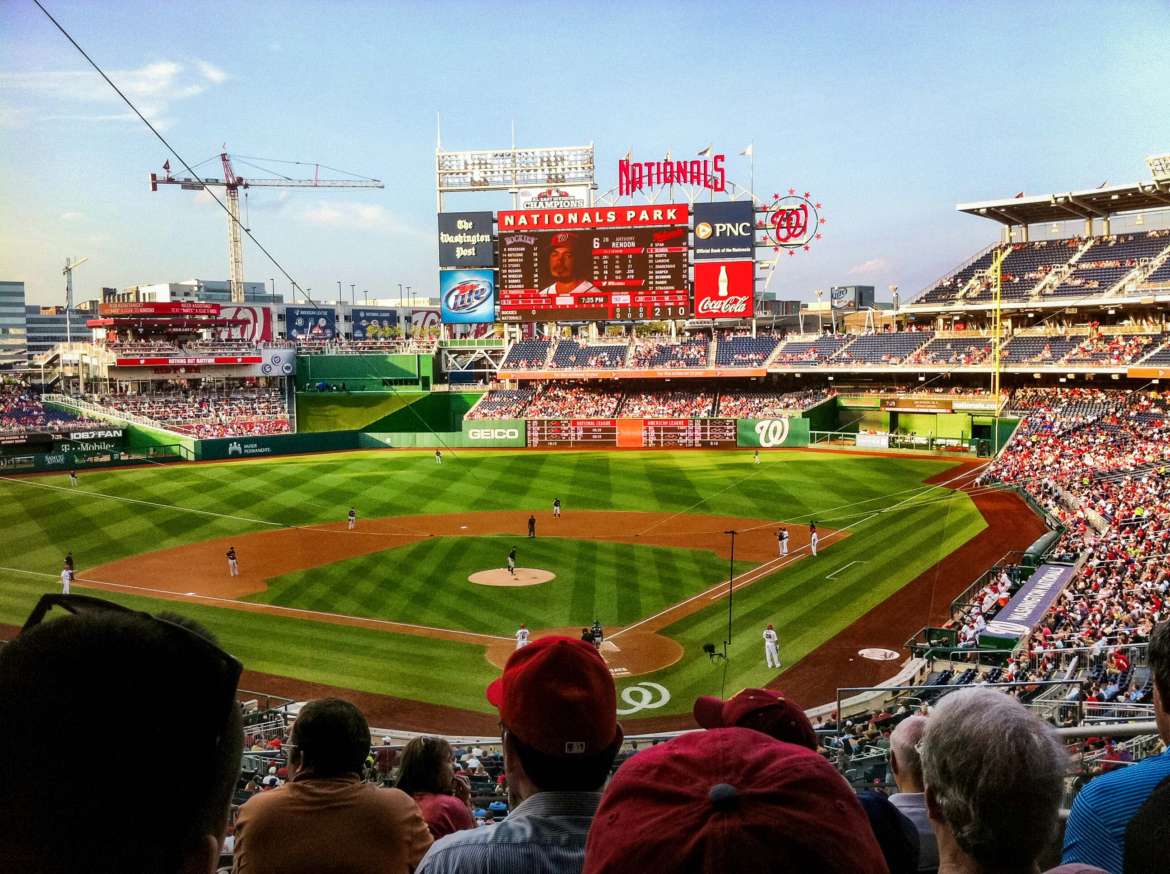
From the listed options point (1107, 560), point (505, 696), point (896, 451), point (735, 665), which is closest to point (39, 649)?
point (505, 696)

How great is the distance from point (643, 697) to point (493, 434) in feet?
123

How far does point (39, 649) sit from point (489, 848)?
140 centimetres

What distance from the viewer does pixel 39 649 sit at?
1.26m

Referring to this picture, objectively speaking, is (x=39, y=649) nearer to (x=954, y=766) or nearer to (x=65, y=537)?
(x=954, y=766)

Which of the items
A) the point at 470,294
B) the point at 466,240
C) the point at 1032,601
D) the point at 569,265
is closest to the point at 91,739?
the point at 1032,601

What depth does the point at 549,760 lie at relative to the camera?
8.32 feet

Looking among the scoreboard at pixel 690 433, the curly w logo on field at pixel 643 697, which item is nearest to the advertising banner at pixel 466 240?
the scoreboard at pixel 690 433

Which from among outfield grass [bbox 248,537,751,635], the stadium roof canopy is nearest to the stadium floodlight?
the stadium roof canopy

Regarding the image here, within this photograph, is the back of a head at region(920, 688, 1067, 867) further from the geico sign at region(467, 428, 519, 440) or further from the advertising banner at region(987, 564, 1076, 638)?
the geico sign at region(467, 428, 519, 440)

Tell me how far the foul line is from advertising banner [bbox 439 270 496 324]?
3263 cm

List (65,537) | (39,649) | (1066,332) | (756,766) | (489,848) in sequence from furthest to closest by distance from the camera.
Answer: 1. (1066,332)
2. (65,537)
3. (489,848)
4. (756,766)
5. (39,649)

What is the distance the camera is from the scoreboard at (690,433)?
167 ft

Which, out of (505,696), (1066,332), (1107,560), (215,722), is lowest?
(1107,560)

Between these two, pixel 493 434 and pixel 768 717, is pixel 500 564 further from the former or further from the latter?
pixel 493 434
